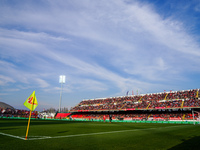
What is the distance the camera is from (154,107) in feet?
181

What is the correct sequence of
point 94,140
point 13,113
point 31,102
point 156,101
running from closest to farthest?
point 94,140
point 31,102
point 156,101
point 13,113

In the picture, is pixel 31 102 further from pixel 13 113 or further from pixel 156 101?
pixel 13 113

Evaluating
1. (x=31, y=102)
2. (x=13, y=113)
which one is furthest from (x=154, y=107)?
(x=13, y=113)

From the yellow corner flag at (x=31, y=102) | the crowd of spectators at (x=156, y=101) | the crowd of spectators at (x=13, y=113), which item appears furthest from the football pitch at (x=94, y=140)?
the crowd of spectators at (x=13, y=113)

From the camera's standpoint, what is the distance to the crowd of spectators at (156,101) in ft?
170

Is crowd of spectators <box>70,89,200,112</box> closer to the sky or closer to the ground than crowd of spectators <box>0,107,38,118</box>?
closer to the sky

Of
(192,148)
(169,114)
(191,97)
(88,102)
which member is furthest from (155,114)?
(192,148)

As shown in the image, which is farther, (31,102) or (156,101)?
(156,101)

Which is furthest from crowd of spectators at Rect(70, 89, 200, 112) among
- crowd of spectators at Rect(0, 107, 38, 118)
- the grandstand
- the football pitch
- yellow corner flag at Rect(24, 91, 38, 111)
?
yellow corner flag at Rect(24, 91, 38, 111)

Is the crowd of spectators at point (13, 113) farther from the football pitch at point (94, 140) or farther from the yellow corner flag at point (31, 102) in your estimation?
the yellow corner flag at point (31, 102)

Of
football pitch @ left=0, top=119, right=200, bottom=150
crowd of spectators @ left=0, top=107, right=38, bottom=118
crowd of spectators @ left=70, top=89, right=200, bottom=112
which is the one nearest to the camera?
football pitch @ left=0, top=119, right=200, bottom=150

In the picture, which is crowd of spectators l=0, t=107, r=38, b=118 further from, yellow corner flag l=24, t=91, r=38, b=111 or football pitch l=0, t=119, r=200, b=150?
yellow corner flag l=24, t=91, r=38, b=111

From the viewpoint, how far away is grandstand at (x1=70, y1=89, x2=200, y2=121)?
164 feet

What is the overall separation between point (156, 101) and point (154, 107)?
18.2 ft
